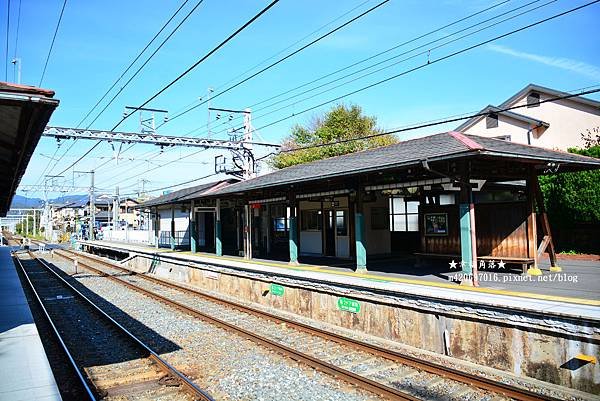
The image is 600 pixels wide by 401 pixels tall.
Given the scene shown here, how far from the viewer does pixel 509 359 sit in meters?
6.29

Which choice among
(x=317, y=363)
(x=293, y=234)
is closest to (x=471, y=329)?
(x=317, y=363)

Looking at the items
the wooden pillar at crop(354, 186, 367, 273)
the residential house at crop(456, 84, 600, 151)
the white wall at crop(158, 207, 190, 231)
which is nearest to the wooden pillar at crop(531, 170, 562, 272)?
the wooden pillar at crop(354, 186, 367, 273)

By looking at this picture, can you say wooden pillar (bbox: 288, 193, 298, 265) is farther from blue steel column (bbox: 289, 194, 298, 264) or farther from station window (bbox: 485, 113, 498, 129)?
station window (bbox: 485, 113, 498, 129)

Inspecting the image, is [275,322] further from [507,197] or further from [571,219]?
[571,219]

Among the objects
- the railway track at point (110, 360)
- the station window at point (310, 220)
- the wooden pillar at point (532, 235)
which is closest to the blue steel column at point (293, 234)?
the station window at point (310, 220)

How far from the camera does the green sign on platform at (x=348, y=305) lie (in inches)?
358

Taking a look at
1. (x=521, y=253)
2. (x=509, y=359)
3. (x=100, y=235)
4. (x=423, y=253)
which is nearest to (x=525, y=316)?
(x=509, y=359)

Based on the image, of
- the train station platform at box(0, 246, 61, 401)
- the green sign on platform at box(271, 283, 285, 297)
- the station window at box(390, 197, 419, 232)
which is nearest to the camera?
the train station platform at box(0, 246, 61, 401)

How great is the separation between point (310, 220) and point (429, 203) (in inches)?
225

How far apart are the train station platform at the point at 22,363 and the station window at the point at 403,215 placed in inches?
507

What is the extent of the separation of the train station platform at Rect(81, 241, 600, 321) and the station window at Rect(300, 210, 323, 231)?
4.33 m

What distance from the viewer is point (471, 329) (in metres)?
6.87

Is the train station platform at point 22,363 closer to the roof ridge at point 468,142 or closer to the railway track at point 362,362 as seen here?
the railway track at point 362,362

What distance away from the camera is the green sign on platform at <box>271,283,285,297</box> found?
1162cm
